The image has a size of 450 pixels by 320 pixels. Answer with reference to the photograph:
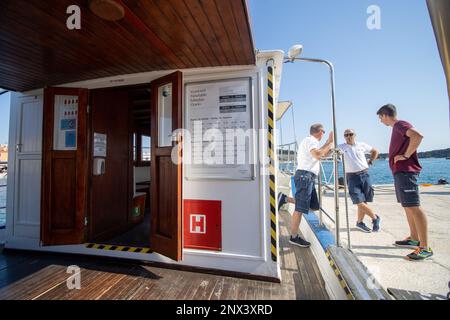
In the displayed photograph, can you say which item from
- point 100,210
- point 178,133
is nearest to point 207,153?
point 178,133

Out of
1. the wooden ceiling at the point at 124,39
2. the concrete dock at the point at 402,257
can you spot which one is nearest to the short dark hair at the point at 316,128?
the wooden ceiling at the point at 124,39

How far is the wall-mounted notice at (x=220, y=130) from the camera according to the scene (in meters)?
2.18

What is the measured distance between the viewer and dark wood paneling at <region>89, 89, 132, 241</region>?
2863mm

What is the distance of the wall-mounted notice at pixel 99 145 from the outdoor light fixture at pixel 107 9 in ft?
5.91

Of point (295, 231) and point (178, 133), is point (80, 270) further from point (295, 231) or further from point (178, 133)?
point (295, 231)

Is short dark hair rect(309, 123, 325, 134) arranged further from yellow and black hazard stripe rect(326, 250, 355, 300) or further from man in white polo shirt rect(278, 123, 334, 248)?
yellow and black hazard stripe rect(326, 250, 355, 300)

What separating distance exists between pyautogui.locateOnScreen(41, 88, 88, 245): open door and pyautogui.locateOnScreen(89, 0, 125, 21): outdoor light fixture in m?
1.57

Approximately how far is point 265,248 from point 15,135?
382 cm

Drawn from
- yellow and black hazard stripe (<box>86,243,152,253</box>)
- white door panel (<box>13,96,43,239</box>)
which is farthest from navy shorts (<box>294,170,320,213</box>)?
white door panel (<box>13,96,43,239</box>)

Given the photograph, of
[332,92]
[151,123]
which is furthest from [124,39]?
[332,92]

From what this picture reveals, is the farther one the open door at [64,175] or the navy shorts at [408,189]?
the open door at [64,175]

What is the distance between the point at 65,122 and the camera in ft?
9.03

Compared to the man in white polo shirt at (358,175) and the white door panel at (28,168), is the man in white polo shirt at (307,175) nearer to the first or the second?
the man in white polo shirt at (358,175)

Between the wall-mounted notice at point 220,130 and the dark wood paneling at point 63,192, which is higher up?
the wall-mounted notice at point 220,130
